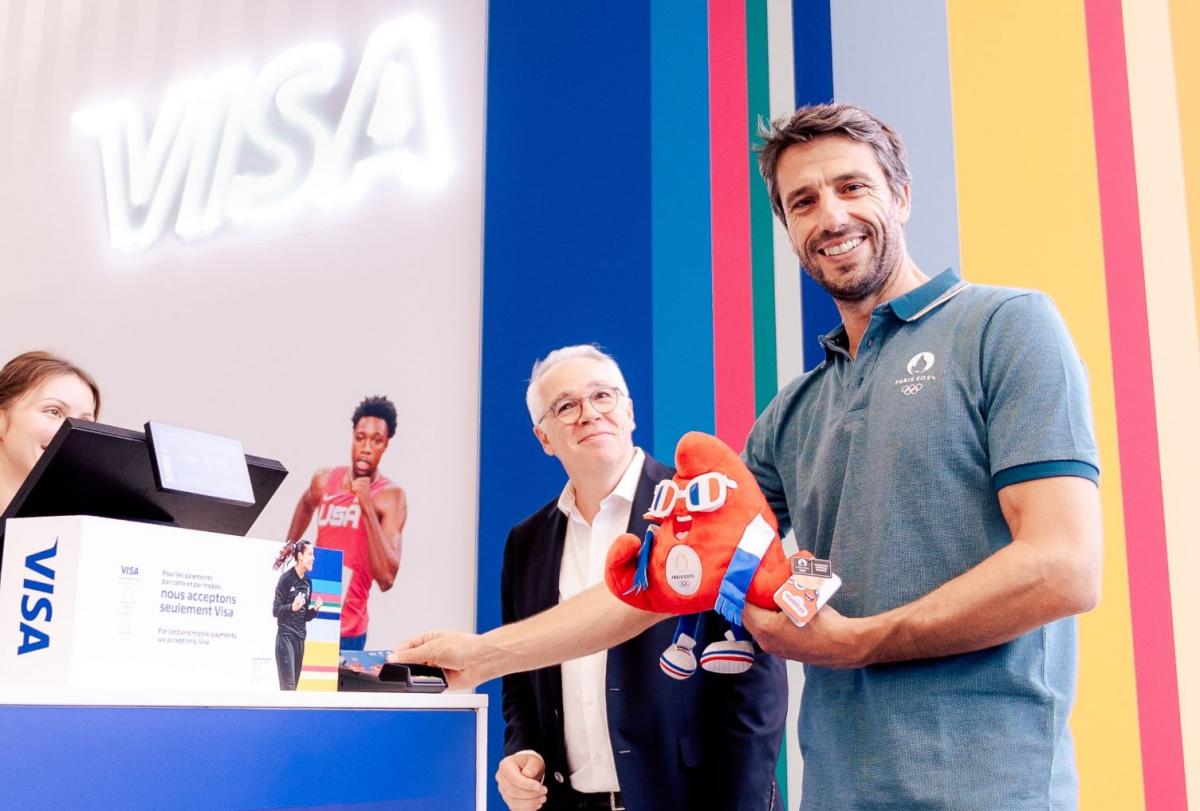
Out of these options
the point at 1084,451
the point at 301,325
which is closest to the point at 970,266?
the point at 1084,451

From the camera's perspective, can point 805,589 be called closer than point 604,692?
Yes

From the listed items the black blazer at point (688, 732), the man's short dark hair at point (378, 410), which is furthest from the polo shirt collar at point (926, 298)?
the man's short dark hair at point (378, 410)

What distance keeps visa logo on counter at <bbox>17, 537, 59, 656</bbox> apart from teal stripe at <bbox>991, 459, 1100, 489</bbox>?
1063mm

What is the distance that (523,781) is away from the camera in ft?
7.04

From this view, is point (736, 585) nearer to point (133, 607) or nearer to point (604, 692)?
point (133, 607)

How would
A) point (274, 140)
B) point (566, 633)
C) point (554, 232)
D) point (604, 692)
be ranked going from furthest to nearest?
point (274, 140) < point (554, 232) < point (604, 692) < point (566, 633)

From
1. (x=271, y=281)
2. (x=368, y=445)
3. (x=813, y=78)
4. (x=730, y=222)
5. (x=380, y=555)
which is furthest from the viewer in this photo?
(x=271, y=281)

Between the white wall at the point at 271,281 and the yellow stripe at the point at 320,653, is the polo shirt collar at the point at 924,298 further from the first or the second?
the white wall at the point at 271,281

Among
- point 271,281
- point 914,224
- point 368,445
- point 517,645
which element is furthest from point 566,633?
point 271,281

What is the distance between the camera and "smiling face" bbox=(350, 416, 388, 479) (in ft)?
11.8

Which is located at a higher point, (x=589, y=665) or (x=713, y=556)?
(x=713, y=556)

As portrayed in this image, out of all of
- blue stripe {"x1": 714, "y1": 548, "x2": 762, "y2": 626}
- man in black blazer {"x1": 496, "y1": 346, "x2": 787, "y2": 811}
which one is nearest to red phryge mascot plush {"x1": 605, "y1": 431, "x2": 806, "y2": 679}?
blue stripe {"x1": 714, "y1": 548, "x2": 762, "y2": 626}

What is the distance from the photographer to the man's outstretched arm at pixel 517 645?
1736mm

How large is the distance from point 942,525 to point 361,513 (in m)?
2.52
